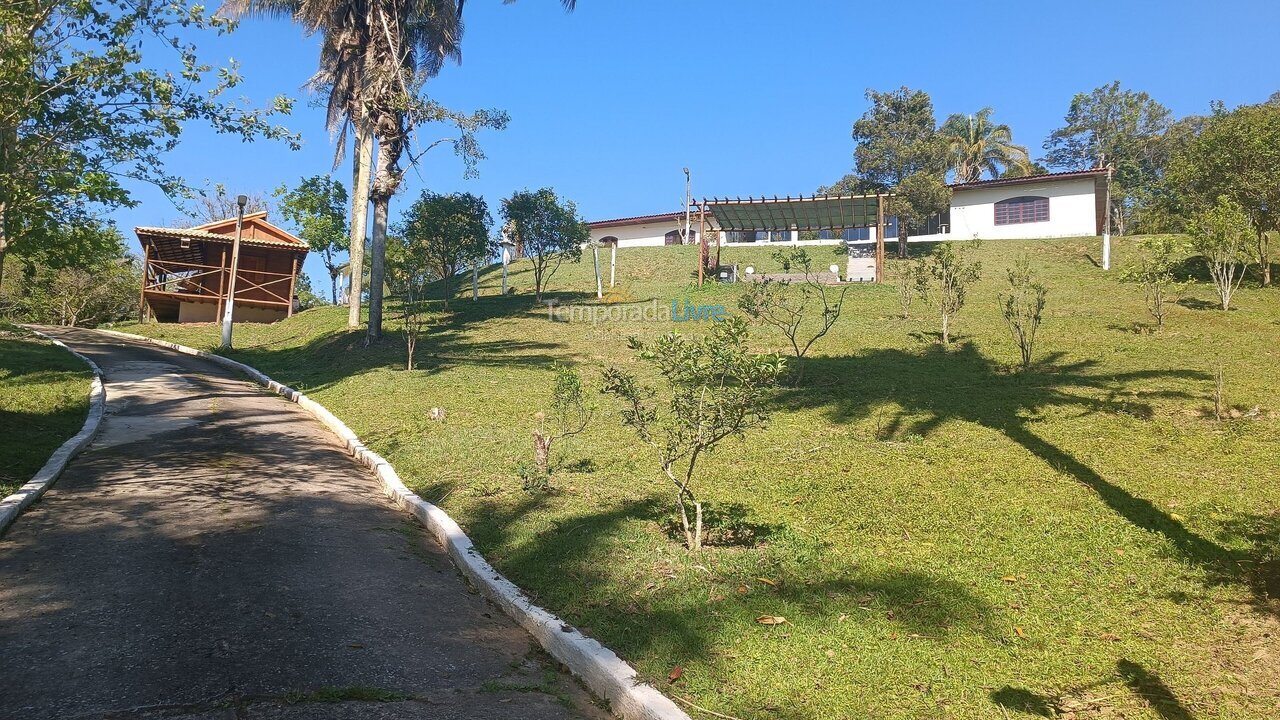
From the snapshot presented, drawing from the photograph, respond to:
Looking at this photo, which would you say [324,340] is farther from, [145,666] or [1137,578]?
[1137,578]

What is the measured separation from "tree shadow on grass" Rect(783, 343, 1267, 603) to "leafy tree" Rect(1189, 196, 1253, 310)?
6929 millimetres

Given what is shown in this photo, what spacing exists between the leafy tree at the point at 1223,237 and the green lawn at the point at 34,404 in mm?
21455

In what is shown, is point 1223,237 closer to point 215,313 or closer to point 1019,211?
point 1019,211

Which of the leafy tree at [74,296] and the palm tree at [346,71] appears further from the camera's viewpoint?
the leafy tree at [74,296]

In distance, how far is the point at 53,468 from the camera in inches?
314

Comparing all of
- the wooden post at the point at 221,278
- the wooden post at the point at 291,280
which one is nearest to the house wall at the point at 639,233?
the wooden post at the point at 291,280

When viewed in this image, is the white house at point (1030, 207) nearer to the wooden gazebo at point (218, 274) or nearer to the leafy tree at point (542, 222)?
the leafy tree at point (542, 222)

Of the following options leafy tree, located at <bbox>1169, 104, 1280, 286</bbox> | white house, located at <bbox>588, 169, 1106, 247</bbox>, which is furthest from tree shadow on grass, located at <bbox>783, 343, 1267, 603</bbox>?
white house, located at <bbox>588, 169, 1106, 247</bbox>

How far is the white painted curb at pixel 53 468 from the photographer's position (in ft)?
21.2

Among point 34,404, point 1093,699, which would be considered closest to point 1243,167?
point 1093,699

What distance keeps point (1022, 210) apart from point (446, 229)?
1080 inches

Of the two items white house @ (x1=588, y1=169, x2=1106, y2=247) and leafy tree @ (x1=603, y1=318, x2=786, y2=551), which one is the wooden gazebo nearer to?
white house @ (x1=588, y1=169, x2=1106, y2=247)

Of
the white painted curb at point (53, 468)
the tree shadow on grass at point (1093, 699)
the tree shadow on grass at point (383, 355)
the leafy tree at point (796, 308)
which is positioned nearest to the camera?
the tree shadow on grass at point (1093, 699)

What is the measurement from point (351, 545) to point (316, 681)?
255 centimetres
